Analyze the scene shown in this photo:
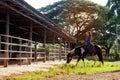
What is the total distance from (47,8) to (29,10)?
54.3 m

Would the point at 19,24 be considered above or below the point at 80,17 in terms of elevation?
below

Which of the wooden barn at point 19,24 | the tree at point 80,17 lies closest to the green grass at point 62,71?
the wooden barn at point 19,24

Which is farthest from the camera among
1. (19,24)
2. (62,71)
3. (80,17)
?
(80,17)

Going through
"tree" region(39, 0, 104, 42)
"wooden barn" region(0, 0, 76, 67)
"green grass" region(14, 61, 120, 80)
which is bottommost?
"green grass" region(14, 61, 120, 80)

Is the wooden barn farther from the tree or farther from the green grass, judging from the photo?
the tree

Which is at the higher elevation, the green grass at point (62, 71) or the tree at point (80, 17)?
the tree at point (80, 17)

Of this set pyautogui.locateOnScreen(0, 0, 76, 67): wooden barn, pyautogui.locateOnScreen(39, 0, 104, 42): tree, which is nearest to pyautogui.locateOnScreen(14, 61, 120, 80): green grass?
pyautogui.locateOnScreen(0, 0, 76, 67): wooden barn

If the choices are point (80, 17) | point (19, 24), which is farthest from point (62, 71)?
point (80, 17)

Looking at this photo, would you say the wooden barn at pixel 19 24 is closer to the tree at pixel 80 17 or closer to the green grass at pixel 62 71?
the green grass at pixel 62 71

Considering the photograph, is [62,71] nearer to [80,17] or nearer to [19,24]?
[19,24]

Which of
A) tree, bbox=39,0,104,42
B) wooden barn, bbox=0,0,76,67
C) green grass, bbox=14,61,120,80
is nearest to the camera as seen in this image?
green grass, bbox=14,61,120,80

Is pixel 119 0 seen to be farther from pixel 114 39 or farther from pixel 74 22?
pixel 114 39

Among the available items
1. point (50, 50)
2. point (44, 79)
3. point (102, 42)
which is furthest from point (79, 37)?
point (44, 79)

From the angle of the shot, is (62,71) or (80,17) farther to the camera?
(80,17)
